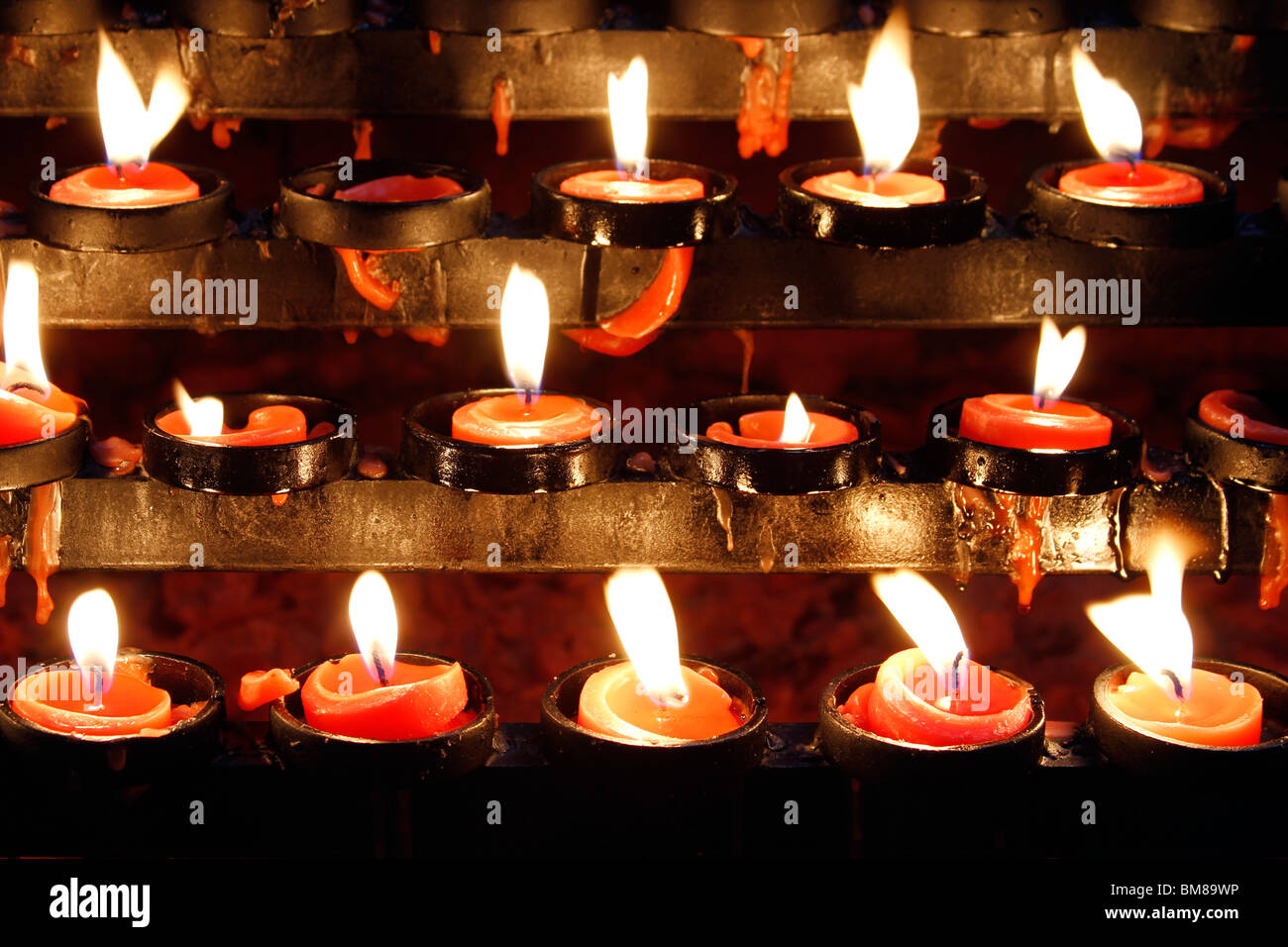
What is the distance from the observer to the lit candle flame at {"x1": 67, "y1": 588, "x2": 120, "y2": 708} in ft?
5.56

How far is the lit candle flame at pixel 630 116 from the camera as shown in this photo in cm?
176

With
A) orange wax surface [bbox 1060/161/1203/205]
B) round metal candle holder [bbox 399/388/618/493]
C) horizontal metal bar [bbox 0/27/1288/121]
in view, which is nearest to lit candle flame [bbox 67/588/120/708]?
round metal candle holder [bbox 399/388/618/493]

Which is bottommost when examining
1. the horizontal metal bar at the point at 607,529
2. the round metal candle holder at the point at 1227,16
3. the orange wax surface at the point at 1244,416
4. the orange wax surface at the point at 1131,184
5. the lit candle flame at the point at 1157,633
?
the lit candle flame at the point at 1157,633

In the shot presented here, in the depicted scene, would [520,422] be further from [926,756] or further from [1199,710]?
[1199,710]

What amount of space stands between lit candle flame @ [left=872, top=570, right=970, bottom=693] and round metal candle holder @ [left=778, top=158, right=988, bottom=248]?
41cm

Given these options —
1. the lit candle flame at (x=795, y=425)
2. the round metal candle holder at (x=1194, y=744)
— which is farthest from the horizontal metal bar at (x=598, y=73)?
the round metal candle holder at (x=1194, y=744)

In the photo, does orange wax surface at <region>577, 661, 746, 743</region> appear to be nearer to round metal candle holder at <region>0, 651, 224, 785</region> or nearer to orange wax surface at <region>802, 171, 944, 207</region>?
round metal candle holder at <region>0, 651, 224, 785</region>

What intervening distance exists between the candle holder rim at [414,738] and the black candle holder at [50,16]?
2.69ft

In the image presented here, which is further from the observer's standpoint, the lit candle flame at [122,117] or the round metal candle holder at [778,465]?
the lit candle flame at [122,117]

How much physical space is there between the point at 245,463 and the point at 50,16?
611mm

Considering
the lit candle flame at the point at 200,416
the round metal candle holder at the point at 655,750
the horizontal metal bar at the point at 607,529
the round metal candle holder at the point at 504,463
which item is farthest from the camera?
the horizontal metal bar at the point at 607,529

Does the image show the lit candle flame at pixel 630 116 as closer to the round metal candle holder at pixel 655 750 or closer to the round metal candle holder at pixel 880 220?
the round metal candle holder at pixel 880 220

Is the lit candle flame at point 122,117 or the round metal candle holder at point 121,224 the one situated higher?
the lit candle flame at point 122,117
